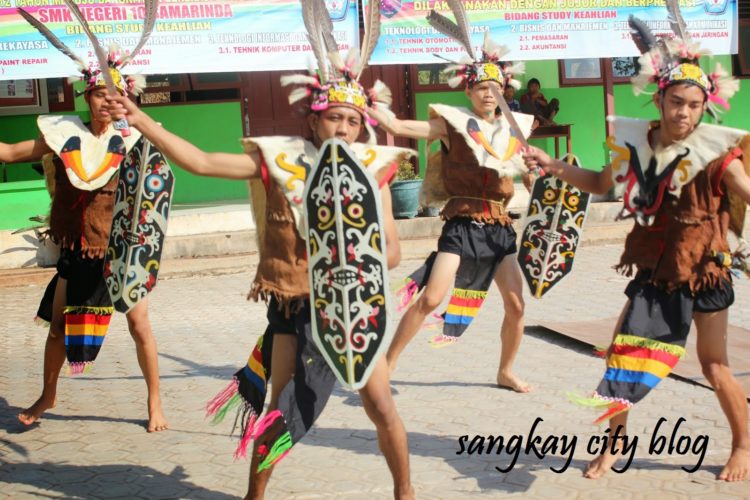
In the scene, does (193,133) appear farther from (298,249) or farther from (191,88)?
(298,249)

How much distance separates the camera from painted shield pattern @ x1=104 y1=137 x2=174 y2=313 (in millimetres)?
5465

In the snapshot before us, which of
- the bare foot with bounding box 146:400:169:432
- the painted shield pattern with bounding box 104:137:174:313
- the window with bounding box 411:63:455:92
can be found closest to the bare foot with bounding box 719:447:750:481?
the bare foot with bounding box 146:400:169:432

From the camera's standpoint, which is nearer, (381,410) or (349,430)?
(381,410)

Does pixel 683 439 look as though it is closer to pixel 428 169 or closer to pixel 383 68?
pixel 428 169

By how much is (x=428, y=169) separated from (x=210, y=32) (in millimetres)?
5905

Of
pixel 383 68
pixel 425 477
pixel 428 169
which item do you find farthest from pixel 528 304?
pixel 383 68

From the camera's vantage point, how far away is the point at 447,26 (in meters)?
5.97

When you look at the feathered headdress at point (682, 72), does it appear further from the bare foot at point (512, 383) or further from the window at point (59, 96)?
the window at point (59, 96)

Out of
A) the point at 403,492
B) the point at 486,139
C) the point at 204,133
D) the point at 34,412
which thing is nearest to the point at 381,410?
the point at 403,492

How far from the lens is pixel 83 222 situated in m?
5.64

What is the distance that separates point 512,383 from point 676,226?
1950mm

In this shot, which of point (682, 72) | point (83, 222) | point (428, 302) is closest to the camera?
point (682, 72)

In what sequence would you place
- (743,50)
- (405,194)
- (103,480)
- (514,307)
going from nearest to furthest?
(103,480) → (514,307) → (405,194) → (743,50)

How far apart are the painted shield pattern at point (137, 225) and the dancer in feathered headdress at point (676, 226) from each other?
79.5 inches
